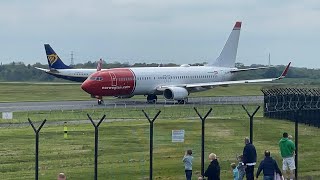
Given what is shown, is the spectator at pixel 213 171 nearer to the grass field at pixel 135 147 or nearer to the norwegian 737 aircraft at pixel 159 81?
the grass field at pixel 135 147

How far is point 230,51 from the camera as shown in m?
85.7

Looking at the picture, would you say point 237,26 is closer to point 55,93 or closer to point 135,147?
point 55,93

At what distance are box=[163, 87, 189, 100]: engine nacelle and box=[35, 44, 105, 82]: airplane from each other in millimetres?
31136

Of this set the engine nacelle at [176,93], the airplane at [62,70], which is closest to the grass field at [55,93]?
the airplane at [62,70]

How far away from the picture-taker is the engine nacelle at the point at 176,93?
69.5 metres

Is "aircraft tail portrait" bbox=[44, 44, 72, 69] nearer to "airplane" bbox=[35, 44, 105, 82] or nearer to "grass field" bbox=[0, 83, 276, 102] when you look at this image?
"airplane" bbox=[35, 44, 105, 82]

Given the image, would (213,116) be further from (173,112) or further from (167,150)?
(167,150)

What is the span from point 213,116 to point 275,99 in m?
4.35

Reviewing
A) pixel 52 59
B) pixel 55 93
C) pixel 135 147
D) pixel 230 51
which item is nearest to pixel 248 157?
pixel 135 147

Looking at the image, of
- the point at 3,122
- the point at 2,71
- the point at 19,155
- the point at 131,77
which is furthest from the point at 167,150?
the point at 2,71

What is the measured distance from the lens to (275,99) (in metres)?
53.8

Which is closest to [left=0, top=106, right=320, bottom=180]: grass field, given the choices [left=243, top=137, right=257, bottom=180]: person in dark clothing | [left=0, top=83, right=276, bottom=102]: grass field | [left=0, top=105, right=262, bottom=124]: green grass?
[left=243, top=137, right=257, bottom=180]: person in dark clothing

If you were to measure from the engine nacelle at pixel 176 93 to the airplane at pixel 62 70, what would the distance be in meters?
31.1

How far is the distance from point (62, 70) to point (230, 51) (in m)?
26.6
